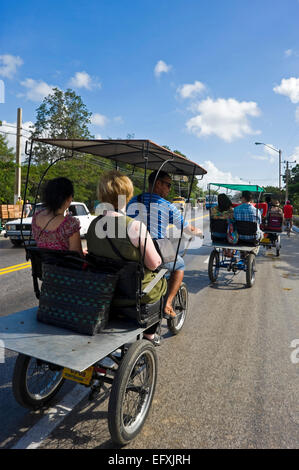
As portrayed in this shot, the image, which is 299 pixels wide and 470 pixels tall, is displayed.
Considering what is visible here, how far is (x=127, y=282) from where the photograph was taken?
291 centimetres

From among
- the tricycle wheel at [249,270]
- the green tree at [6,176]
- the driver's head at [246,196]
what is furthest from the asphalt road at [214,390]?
the green tree at [6,176]

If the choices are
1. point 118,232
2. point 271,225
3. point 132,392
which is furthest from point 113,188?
point 271,225

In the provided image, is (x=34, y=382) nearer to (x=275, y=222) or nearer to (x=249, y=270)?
(x=249, y=270)

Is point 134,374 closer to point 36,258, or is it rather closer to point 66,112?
point 36,258

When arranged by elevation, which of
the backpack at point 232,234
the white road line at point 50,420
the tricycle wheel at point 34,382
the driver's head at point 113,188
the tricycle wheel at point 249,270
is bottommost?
the white road line at point 50,420

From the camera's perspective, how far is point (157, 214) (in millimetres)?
4117

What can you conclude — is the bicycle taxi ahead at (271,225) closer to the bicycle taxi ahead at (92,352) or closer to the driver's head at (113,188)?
the bicycle taxi ahead at (92,352)

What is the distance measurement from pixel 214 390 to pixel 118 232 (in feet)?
6.16

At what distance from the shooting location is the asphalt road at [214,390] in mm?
2746

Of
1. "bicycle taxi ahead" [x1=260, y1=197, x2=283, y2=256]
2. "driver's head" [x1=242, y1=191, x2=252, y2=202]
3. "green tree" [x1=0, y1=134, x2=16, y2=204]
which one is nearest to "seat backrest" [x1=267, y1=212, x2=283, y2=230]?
"bicycle taxi ahead" [x1=260, y1=197, x2=283, y2=256]

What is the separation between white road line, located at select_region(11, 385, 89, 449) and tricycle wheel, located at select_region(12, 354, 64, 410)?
0.13 m

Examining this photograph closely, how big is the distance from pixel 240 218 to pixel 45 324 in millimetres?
6462

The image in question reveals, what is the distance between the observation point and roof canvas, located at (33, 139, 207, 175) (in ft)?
11.8

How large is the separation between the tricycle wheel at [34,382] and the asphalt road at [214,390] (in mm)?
136
